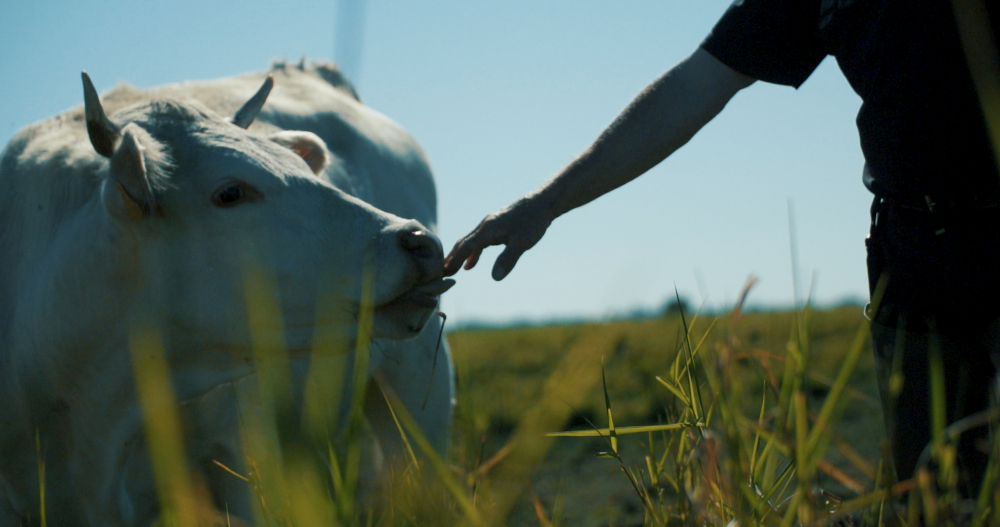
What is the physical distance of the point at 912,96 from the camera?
5.82 feet

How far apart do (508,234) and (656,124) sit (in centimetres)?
54

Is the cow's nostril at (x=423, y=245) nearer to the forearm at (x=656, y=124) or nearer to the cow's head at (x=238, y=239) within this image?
the cow's head at (x=238, y=239)

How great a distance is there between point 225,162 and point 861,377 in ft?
22.4

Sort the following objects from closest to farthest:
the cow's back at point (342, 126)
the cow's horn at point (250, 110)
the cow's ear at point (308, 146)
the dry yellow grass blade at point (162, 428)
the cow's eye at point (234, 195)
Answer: the dry yellow grass blade at point (162, 428)
the cow's eye at point (234, 195)
the cow's horn at point (250, 110)
the cow's ear at point (308, 146)
the cow's back at point (342, 126)

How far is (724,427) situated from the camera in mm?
1002

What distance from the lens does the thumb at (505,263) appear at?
6.70 ft

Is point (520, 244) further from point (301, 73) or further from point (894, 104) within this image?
point (301, 73)

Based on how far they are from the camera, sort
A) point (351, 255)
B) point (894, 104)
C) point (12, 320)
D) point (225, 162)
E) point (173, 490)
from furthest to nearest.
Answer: point (12, 320) < point (225, 162) < point (351, 255) < point (894, 104) < point (173, 490)

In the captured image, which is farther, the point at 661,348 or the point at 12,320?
the point at 661,348

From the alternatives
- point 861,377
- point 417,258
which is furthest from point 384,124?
point 861,377

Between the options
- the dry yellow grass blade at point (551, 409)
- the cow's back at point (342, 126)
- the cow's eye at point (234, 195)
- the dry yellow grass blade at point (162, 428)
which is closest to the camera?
the dry yellow grass blade at point (551, 409)

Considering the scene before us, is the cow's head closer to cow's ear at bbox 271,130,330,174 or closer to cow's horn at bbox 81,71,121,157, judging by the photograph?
cow's horn at bbox 81,71,121,157

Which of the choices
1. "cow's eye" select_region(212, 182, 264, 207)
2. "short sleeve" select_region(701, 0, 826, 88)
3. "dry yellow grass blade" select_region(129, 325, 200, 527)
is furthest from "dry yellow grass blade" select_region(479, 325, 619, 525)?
"cow's eye" select_region(212, 182, 264, 207)

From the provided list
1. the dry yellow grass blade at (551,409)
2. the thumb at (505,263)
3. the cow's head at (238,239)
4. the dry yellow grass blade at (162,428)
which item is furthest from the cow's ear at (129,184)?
the dry yellow grass blade at (551,409)
